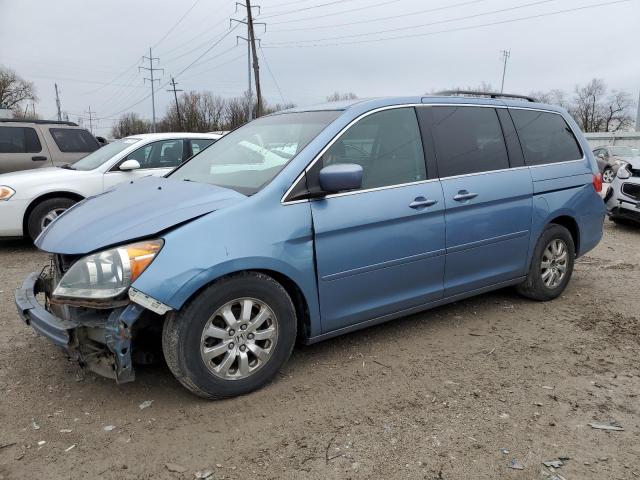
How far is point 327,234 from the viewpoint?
3178 millimetres

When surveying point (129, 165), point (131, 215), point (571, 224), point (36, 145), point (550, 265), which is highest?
point (36, 145)

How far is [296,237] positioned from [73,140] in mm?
7496

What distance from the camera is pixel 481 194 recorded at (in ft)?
13.0

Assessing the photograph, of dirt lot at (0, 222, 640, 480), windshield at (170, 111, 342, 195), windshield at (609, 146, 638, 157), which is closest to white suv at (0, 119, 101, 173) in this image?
dirt lot at (0, 222, 640, 480)

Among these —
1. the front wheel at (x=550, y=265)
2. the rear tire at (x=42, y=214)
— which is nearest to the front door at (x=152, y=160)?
the rear tire at (x=42, y=214)

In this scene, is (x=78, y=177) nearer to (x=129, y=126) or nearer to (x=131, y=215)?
(x=131, y=215)

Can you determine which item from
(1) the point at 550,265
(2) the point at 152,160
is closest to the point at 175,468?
(1) the point at 550,265

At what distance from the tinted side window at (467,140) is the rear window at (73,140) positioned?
23.5ft

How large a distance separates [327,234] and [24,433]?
2.01 meters

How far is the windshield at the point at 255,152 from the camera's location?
10.9 ft

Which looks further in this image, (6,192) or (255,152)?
(6,192)

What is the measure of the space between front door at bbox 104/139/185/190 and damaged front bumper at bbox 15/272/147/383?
4.44m

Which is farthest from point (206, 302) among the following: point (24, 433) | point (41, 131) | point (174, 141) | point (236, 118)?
point (236, 118)

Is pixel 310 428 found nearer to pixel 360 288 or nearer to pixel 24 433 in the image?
pixel 360 288
